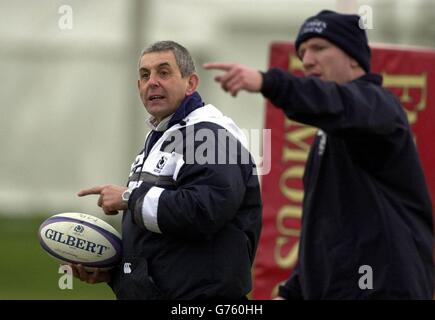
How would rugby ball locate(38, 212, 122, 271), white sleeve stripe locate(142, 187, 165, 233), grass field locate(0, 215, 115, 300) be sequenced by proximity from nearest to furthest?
white sleeve stripe locate(142, 187, 165, 233), rugby ball locate(38, 212, 122, 271), grass field locate(0, 215, 115, 300)

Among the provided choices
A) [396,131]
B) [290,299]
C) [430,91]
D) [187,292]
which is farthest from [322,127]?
[430,91]

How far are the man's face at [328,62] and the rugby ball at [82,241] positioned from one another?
1.19 meters

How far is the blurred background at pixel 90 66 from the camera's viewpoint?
17.1m

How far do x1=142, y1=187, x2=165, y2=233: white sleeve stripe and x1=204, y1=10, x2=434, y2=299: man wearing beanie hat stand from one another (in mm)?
788

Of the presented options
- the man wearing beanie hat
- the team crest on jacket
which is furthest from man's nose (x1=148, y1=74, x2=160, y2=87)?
the man wearing beanie hat

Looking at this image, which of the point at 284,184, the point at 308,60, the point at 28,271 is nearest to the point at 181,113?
the point at 308,60

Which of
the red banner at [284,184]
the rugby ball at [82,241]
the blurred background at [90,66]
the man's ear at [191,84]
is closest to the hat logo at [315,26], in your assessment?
the man's ear at [191,84]

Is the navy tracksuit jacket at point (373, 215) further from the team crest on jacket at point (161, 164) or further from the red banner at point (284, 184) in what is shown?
the red banner at point (284, 184)

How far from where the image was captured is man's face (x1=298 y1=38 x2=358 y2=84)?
4828 millimetres

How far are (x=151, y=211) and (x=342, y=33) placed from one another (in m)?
1.32

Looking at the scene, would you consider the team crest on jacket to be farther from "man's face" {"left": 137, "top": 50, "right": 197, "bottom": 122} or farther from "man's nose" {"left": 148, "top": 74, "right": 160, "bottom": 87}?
"man's nose" {"left": 148, "top": 74, "right": 160, "bottom": 87}

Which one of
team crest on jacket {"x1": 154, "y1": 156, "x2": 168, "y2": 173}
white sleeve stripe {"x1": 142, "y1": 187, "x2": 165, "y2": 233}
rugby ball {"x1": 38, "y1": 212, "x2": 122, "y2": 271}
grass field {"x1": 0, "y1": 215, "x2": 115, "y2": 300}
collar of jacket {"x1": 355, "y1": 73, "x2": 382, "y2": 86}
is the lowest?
grass field {"x1": 0, "y1": 215, "x2": 115, "y2": 300}

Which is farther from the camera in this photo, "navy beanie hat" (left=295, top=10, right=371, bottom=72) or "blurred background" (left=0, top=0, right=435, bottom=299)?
"blurred background" (left=0, top=0, right=435, bottom=299)

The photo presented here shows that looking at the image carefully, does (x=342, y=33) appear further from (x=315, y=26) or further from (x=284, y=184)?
(x=284, y=184)
